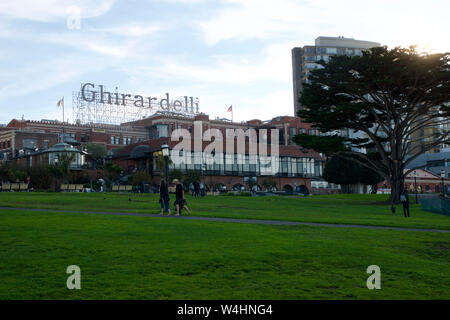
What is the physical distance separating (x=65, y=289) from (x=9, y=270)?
1.87 m

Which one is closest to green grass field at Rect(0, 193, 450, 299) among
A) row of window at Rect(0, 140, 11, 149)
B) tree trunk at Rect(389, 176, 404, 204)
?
tree trunk at Rect(389, 176, 404, 204)

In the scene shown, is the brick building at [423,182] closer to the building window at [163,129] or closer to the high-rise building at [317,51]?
the high-rise building at [317,51]

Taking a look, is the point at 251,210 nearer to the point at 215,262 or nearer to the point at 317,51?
the point at 215,262

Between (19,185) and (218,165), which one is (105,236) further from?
(218,165)

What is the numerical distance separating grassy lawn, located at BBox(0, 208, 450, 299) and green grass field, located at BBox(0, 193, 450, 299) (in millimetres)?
20

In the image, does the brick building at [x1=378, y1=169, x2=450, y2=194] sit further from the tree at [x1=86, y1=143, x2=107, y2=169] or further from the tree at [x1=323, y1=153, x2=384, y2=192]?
the tree at [x1=86, y1=143, x2=107, y2=169]

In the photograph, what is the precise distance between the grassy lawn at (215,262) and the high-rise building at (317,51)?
404 ft

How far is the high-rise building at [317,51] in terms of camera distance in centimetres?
13675

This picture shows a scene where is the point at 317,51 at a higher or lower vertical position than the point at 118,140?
higher

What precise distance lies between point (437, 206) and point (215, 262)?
31.5 meters

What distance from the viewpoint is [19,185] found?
177 ft

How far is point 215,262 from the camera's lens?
34.8 feet

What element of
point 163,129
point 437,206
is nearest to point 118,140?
point 163,129

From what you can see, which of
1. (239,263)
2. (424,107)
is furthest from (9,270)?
(424,107)
